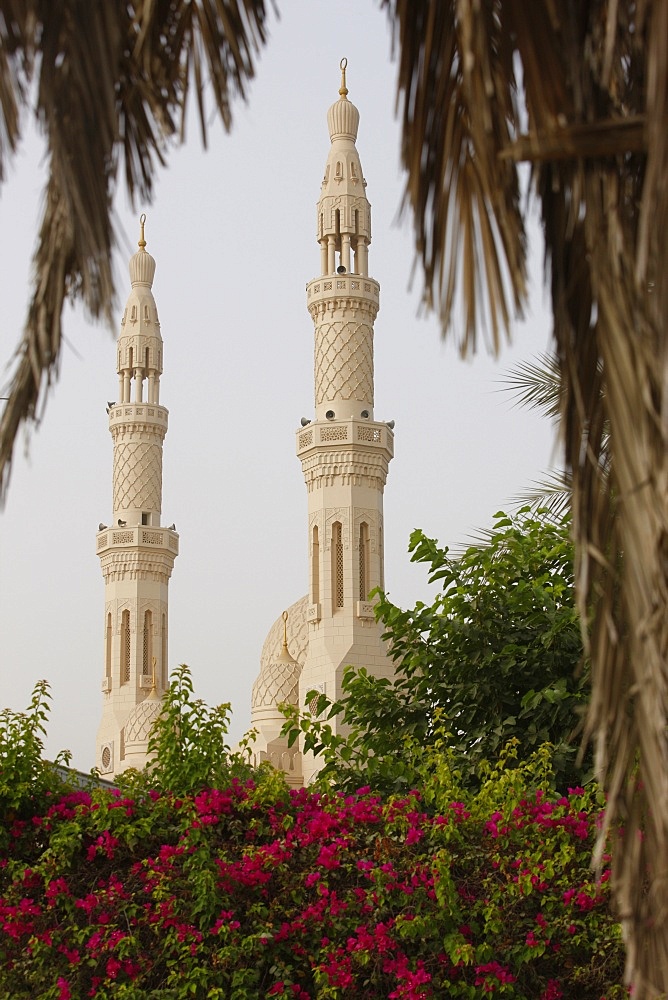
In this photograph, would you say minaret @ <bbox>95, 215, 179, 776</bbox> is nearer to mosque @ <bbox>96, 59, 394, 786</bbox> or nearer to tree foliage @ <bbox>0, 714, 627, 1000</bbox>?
mosque @ <bbox>96, 59, 394, 786</bbox>

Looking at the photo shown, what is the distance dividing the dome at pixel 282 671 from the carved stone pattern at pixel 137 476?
573 cm

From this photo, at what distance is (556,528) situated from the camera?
12172 millimetres

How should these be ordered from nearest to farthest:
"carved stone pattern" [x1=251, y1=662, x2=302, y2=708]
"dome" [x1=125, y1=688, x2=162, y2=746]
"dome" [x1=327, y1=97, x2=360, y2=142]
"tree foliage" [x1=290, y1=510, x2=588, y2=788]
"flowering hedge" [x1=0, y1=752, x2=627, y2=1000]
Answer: "flowering hedge" [x1=0, y1=752, x2=627, y2=1000] → "tree foliage" [x1=290, y1=510, x2=588, y2=788] → "dome" [x1=327, y1=97, x2=360, y2=142] → "carved stone pattern" [x1=251, y1=662, x2=302, y2=708] → "dome" [x1=125, y1=688, x2=162, y2=746]

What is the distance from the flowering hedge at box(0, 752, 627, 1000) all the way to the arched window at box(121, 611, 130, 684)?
25697mm

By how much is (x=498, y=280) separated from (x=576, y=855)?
18.5 ft

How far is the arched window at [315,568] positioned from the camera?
24.4 meters

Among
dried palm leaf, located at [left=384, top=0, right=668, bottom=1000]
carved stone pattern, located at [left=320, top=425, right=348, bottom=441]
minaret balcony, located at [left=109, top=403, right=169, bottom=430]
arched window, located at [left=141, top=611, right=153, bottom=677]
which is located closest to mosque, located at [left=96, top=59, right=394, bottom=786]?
carved stone pattern, located at [left=320, top=425, right=348, bottom=441]

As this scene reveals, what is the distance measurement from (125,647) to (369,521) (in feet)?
35.9

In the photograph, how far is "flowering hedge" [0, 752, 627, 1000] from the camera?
23.6 ft

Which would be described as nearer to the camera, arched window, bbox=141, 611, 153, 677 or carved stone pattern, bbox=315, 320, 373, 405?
carved stone pattern, bbox=315, 320, 373, 405

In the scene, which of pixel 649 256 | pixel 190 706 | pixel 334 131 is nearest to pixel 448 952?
pixel 190 706

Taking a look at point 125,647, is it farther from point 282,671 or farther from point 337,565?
point 337,565

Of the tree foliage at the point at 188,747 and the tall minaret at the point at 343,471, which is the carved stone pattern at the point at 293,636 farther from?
the tree foliage at the point at 188,747

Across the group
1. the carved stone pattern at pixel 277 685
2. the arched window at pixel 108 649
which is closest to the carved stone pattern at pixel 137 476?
the arched window at pixel 108 649
